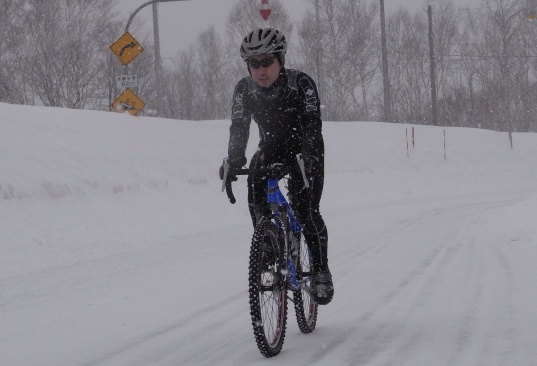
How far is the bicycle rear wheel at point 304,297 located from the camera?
17.8 feet

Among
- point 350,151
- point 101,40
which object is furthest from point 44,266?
point 101,40

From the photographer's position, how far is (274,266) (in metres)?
4.93

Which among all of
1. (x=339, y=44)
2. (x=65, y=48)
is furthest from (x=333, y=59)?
(x=65, y=48)

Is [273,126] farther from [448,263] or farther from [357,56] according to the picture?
[357,56]

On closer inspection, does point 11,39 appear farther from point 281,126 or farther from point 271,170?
point 271,170

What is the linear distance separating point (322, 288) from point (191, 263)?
4.44 m

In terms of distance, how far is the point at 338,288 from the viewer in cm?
762

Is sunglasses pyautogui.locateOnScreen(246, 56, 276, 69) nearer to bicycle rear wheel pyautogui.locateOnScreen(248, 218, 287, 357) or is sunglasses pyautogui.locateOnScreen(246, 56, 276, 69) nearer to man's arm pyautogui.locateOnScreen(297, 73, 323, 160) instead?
man's arm pyautogui.locateOnScreen(297, 73, 323, 160)

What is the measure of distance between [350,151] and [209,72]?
4610 cm

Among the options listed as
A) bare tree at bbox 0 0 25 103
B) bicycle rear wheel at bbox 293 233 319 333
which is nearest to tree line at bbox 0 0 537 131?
bare tree at bbox 0 0 25 103

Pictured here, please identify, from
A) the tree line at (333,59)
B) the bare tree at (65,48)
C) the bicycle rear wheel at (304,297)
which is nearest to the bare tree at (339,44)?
the tree line at (333,59)

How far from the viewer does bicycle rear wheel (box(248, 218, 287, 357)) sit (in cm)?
464

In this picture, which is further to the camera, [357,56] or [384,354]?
[357,56]

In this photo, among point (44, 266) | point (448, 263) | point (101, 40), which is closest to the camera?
point (448, 263)
